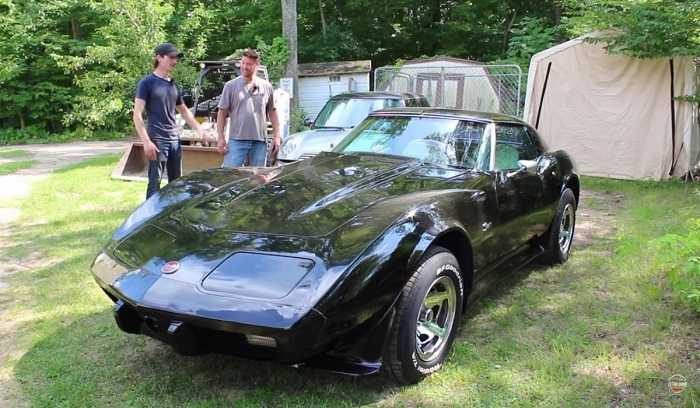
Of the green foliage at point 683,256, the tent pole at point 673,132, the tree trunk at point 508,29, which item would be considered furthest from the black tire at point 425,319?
the tree trunk at point 508,29

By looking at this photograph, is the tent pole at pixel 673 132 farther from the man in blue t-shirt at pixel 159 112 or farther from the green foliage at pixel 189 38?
the man in blue t-shirt at pixel 159 112

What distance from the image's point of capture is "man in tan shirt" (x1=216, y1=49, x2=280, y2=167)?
6.18 m

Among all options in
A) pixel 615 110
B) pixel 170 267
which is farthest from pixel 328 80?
pixel 170 267

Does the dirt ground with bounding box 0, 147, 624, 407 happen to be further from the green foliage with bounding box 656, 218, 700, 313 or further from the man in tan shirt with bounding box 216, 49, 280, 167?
the man in tan shirt with bounding box 216, 49, 280, 167

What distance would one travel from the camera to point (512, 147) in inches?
184

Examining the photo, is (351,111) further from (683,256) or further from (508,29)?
(508,29)

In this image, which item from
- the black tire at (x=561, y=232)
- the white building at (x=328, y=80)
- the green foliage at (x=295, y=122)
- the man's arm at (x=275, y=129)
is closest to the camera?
the black tire at (x=561, y=232)

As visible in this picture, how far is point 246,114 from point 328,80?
44.9 ft

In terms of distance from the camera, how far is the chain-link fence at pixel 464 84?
13859 millimetres

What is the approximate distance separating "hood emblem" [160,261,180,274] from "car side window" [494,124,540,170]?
2.36 meters

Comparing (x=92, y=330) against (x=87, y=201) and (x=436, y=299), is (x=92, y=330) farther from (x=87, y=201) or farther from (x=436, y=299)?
(x=87, y=201)

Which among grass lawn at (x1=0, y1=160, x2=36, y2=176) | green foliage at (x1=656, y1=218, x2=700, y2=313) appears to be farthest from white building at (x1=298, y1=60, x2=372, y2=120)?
green foliage at (x1=656, y1=218, x2=700, y2=313)

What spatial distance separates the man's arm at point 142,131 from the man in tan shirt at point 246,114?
926 millimetres

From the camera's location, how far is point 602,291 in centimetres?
466
